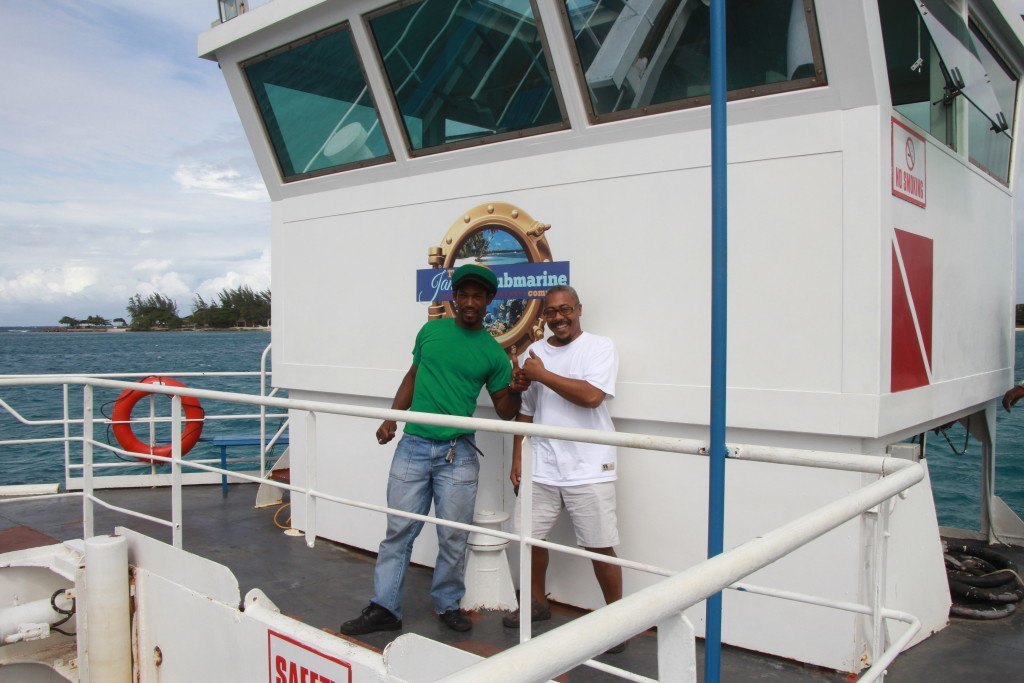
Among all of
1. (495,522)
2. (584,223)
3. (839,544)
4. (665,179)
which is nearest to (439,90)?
(584,223)

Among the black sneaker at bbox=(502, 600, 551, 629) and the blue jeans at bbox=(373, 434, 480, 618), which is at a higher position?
the blue jeans at bbox=(373, 434, 480, 618)

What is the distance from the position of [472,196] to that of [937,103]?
8.46ft

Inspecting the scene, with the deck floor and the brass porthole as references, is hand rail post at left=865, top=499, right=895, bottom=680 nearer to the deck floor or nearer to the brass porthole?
the deck floor

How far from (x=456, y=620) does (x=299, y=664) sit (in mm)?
759

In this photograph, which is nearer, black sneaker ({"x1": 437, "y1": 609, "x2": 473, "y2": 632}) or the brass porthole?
black sneaker ({"x1": 437, "y1": 609, "x2": 473, "y2": 632})

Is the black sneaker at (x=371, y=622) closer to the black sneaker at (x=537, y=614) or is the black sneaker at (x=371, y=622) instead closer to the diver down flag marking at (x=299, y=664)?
the diver down flag marking at (x=299, y=664)

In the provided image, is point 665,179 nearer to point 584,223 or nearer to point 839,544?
point 584,223

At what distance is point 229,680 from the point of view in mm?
4012

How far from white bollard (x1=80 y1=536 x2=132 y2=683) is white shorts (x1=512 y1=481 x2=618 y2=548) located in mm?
2384

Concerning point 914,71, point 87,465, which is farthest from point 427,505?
point 914,71

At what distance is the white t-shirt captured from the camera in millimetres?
3883

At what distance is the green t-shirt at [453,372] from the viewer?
407 cm

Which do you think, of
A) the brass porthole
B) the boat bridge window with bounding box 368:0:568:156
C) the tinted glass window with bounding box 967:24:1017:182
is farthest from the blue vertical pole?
the tinted glass window with bounding box 967:24:1017:182

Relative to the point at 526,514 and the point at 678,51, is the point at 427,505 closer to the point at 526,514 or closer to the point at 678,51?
the point at 526,514
